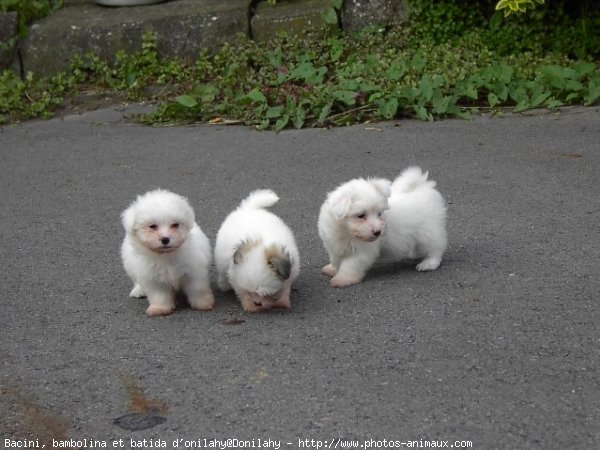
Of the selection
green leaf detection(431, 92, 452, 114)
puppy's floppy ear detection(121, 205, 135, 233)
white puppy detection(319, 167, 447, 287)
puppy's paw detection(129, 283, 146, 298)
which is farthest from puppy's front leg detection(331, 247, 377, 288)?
green leaf detection(431, 92, 452, 114)

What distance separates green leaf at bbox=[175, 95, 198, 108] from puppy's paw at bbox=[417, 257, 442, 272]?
5.12 meters

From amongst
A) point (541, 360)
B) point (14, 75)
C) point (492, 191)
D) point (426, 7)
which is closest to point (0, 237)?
point (492, 191)

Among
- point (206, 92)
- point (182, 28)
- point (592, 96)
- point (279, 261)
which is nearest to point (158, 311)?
point (279, 261)

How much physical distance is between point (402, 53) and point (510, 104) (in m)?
1.75

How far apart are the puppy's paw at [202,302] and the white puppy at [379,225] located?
77cm

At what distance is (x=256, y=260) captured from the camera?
5.02m

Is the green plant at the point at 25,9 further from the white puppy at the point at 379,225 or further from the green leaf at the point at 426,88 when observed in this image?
the white puppy at the point at 379,225

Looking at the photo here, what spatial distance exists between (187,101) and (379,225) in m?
5.45

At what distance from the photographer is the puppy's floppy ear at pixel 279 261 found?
4934 mm

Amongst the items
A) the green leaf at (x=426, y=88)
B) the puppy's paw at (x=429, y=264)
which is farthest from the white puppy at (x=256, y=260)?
the green leaf at (x=426, y=88)

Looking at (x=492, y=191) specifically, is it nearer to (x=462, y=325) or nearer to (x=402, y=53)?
(x=462, y=325)

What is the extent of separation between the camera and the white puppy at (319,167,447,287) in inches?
214

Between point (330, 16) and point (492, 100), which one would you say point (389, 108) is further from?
point (330, 16)

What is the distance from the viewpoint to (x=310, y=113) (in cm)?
1005
